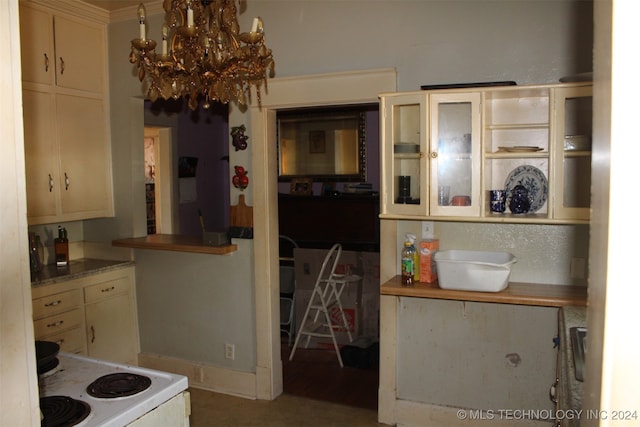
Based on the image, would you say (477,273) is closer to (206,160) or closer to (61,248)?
(61,248)

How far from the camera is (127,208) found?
396 cm

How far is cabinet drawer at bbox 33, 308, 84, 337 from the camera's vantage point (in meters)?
3.21

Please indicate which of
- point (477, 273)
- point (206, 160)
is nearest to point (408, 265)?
point (477, 273)

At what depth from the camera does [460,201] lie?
2641mm

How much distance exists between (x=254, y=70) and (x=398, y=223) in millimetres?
1374

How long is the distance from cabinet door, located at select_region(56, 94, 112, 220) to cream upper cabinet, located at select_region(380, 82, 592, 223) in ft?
7.66

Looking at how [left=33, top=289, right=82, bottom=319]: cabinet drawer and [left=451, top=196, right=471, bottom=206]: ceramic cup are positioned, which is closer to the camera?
[left=451, top=196, right=471, bottom=206]: ceramic cup

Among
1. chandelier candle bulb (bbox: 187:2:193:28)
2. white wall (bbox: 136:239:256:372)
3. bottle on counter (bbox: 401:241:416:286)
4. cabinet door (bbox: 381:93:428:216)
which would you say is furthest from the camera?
white wall (bbox: 136:239:256:372)

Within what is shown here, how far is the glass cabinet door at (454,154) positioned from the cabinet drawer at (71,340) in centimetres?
255

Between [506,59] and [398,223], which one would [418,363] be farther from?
[506,59]

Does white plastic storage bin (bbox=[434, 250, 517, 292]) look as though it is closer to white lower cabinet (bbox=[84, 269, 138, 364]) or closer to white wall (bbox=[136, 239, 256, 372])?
white wall (bbox=[136, 239, 256, 372])

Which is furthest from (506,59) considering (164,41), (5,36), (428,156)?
(5,36)

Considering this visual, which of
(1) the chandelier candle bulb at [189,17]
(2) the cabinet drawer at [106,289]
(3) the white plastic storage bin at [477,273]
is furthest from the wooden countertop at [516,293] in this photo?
(2) the cabinet drawer at [106,289]

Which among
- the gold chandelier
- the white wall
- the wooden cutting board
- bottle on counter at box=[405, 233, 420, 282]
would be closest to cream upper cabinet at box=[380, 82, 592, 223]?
bottle on counter at box=[405, 233, 420, 282]
